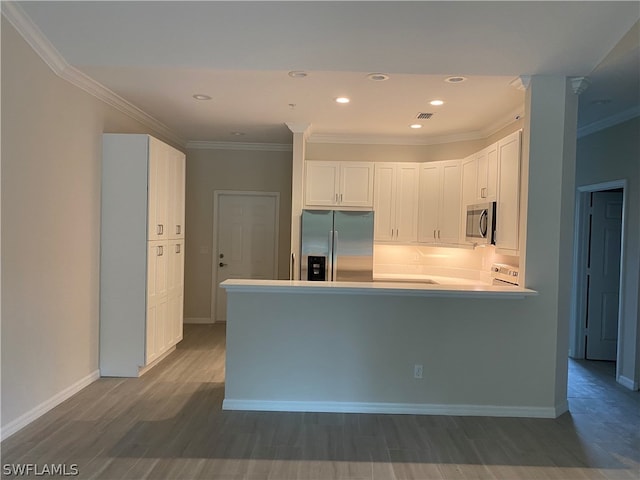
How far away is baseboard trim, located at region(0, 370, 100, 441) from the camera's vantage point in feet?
9.12

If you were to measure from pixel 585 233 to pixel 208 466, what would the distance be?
4676 millimetres

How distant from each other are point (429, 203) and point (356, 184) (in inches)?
36.9

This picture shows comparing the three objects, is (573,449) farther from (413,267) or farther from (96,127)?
(96,127)

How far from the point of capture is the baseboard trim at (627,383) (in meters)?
3.93

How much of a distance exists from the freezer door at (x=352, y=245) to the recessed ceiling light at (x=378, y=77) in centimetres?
178

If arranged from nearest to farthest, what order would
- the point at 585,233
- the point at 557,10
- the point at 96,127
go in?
the point at 557,10 → the point at 96,127 → the point at 585,233

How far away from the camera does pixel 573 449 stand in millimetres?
2775

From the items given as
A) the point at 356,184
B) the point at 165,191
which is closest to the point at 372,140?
the point at 356,184

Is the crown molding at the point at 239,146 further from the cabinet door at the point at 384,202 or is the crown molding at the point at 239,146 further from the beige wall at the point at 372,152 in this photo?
the cabinet door at the point at 384,202

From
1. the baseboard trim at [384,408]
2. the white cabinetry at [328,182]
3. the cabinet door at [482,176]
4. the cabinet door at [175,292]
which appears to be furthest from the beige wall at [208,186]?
the baseboard trim at [384,408]

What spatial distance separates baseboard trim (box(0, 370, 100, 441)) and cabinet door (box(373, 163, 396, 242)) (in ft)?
11.3

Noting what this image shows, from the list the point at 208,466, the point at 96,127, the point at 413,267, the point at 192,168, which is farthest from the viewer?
the point at 192,168

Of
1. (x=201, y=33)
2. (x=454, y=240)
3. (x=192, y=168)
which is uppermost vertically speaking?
(x=201, y=33)

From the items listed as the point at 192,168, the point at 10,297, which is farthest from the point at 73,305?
the point at 192,168
